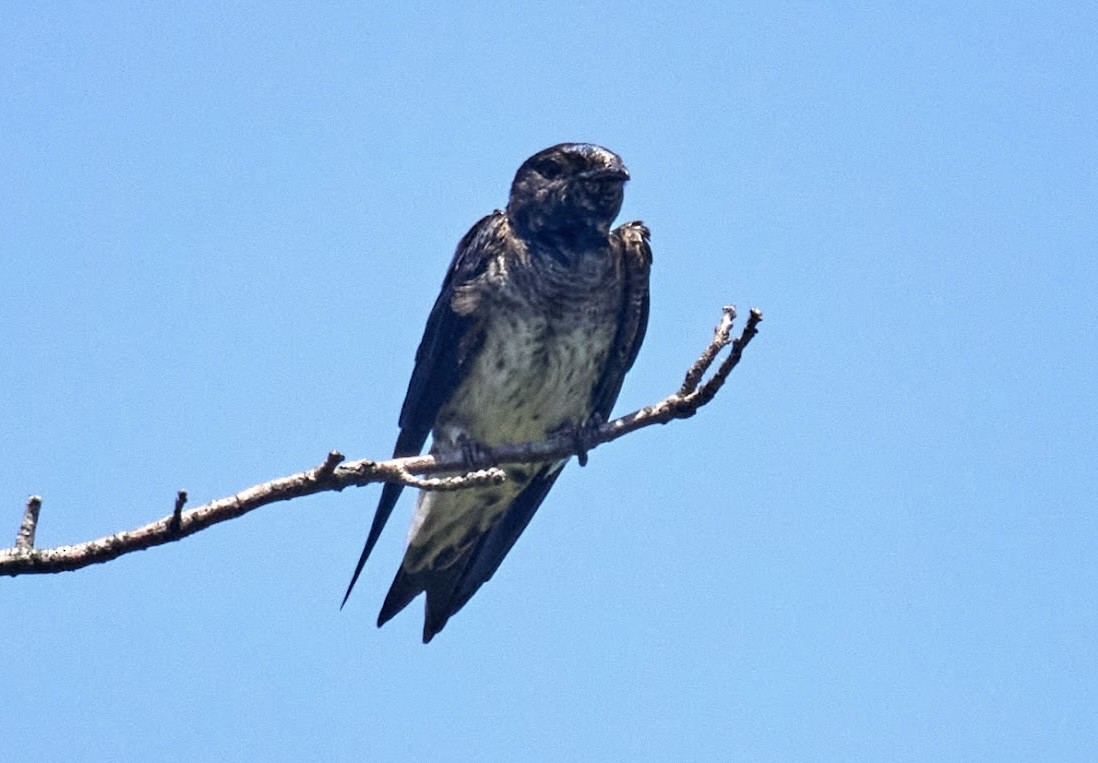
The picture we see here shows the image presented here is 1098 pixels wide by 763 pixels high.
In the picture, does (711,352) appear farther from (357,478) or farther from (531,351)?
(531,351)

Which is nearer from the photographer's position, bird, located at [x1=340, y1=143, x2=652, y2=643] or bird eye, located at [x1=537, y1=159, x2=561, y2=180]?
bird, located at [x1=340, y1=143, x2=652, y2=643]

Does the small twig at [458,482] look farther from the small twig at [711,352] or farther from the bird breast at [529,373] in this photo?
the bird breast at [529,373]

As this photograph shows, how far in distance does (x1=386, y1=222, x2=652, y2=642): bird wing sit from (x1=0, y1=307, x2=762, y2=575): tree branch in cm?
173

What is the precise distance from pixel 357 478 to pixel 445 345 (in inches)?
133

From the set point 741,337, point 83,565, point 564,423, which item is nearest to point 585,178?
point 564,423

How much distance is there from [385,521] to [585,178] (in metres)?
2.06

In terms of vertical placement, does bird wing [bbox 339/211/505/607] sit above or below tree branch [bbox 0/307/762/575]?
above

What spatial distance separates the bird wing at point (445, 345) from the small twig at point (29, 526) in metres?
3.98

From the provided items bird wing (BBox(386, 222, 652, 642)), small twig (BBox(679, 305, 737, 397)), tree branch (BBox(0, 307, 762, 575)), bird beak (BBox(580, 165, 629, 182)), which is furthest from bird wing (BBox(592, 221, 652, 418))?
small twig (BBox(679, 305, 737, 397))

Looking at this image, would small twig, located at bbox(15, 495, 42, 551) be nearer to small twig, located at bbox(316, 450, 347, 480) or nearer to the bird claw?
small twig, located at bbox(316, 450, 347, 480)

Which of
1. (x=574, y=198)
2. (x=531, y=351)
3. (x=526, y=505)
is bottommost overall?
(x=526, y=505)

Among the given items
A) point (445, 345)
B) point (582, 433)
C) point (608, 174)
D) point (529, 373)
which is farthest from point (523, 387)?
point (608, 174)

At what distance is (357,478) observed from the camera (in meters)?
5.12

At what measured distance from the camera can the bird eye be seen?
346 inches
